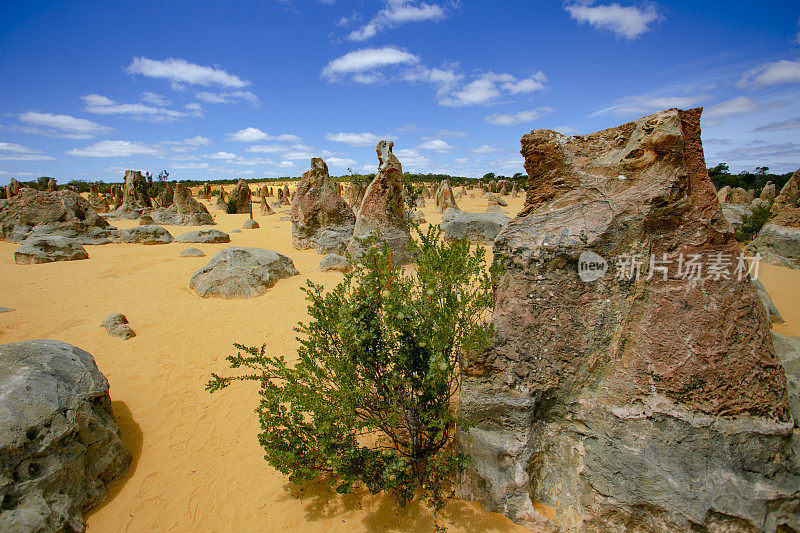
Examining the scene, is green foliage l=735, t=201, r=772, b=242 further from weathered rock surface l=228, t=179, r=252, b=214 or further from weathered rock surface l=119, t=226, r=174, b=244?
weathered rock surface l=228, t=179, r=252, b=214

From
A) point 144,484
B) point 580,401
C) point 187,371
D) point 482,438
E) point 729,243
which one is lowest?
point 144,484

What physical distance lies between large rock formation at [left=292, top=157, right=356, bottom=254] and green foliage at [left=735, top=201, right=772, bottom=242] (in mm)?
13742

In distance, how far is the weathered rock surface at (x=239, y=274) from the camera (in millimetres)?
8000

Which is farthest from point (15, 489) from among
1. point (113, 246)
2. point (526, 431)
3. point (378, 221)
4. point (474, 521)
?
point (113, 246)

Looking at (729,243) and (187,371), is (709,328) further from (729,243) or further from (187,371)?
(187,371)

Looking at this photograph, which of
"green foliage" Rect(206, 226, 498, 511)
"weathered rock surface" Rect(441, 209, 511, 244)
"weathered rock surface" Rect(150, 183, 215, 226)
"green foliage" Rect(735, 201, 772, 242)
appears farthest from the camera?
"weathered rock surface" Rect(150, 183, 215, 226)

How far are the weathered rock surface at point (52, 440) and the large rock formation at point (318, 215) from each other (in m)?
9.33

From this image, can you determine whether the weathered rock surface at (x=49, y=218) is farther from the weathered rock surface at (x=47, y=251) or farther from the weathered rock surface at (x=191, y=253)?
the weathered rock surface at (x=191, y=253)

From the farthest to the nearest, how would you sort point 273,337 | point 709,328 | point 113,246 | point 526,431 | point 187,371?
point 113,246 → point 273,337 → point 187,371 → point 526,431 → point 709,328

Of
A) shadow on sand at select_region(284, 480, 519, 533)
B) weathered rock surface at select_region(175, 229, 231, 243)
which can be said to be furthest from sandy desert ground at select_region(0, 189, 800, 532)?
weathered rock surface at select_region(175, 229, 231, 243)

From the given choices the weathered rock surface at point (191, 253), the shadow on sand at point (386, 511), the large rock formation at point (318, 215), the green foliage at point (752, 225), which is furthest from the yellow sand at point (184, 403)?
the green foliage at point (752, 225)

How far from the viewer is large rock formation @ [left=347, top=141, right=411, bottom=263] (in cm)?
1050

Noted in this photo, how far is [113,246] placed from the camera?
13.5 meters

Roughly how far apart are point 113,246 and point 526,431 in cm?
1590
